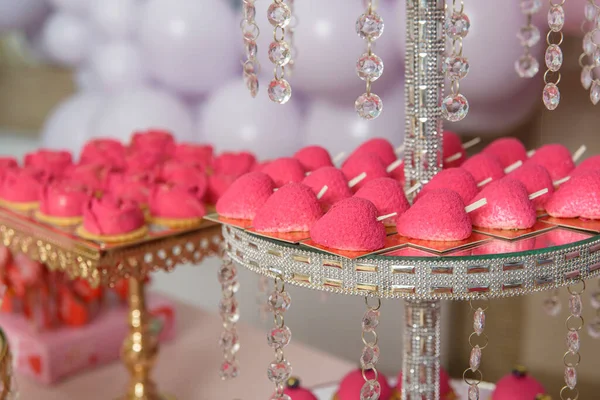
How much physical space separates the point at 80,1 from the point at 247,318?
3.33 ft

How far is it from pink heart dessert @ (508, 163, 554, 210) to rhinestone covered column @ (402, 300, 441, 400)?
0.59 ft

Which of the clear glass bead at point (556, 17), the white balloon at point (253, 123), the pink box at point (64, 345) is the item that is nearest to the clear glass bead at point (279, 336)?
the clear glass bead at point (556, 17)

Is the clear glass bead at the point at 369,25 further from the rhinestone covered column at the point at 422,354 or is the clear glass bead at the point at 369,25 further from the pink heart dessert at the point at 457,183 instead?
the rhinestone covered column at the point at 422,354

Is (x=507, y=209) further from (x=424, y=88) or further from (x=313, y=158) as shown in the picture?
(x=313, y=158)

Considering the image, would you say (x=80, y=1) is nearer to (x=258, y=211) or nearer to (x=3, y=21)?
(x=3, y=21)

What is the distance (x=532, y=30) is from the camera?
1037 mm

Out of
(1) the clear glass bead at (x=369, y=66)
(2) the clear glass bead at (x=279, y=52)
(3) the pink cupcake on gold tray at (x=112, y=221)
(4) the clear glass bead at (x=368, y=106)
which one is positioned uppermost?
(2) the clear glass bead at (x=279, y=52)

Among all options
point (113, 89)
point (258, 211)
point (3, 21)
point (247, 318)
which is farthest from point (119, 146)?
point (3, 21)

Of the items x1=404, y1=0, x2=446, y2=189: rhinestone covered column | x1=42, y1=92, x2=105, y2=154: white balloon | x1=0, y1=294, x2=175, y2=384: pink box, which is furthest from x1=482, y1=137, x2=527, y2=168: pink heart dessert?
x1=42, y1=92, x2=105, y2=154: white balloon

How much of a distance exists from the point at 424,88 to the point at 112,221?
1.67 feet

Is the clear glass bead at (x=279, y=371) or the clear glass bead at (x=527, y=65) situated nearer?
the clear glass bead at (x=279, y=371)

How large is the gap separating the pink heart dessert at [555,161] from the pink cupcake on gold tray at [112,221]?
587 mm

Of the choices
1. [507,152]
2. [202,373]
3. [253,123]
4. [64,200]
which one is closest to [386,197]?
[507,152]

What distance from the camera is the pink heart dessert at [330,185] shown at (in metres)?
0.87
